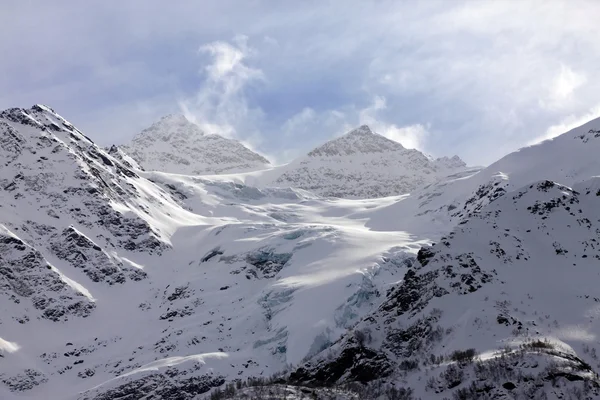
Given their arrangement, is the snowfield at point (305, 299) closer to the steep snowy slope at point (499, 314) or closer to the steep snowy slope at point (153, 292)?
the steep snowy slope at point (499, 314)

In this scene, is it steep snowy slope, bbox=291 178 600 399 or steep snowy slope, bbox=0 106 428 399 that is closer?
A: steep snowy slope, bbox=291 178 600 399

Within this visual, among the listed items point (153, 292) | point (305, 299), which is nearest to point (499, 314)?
point (305, 299)

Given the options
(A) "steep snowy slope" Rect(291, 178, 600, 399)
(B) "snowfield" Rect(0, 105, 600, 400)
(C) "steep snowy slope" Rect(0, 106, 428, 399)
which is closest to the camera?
(A) "steep snowy slope" Rect(291, 178, 600, 399)

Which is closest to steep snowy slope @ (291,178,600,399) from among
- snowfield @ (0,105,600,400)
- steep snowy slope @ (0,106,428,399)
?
snowfield @ (0,105,600,400)

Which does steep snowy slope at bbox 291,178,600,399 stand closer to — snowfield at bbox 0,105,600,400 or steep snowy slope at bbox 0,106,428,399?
snowfield at bbox 0,105,600,400

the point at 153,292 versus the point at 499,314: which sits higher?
the point at 153,292

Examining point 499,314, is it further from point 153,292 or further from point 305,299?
point 153,292

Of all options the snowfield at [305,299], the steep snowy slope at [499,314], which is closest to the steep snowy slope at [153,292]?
the snowfield at [305,299]
